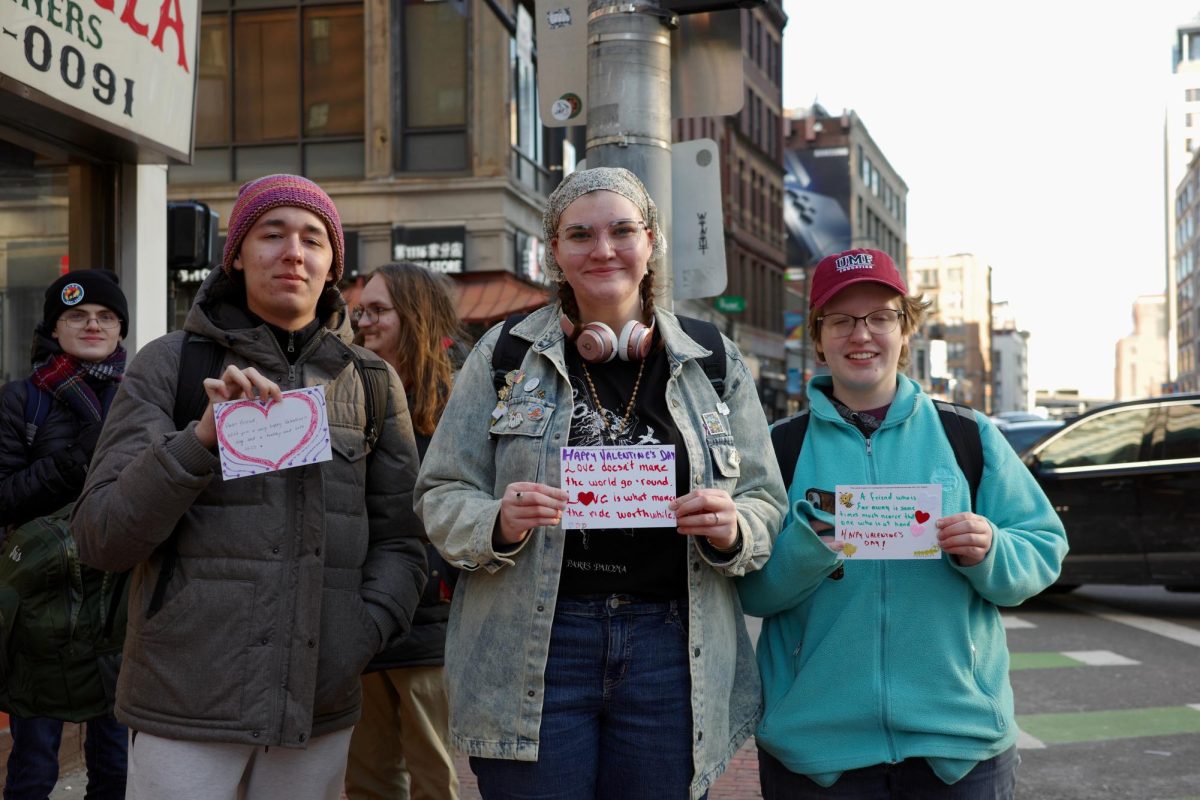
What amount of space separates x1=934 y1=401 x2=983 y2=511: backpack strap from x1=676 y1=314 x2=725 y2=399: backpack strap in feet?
1.90

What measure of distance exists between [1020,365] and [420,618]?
200 metres

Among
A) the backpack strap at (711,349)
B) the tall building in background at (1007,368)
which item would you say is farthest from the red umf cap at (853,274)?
the tall building in background at (1007,368)

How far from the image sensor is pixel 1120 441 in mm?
10078

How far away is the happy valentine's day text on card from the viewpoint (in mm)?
2553

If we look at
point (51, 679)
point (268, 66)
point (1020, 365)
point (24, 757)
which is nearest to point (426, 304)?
point (51, 679)

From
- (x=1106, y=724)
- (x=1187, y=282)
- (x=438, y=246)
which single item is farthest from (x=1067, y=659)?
(x=1187, y=282)

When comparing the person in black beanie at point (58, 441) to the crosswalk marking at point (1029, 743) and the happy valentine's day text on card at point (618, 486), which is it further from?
the crosswalk marking at point (1029, 743)

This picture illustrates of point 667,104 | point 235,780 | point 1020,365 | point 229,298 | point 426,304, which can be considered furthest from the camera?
point 1020,365

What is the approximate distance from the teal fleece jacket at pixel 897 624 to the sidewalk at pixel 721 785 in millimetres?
2468

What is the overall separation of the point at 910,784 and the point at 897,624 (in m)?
0.37

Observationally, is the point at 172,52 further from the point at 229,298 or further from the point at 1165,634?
the point at 1165,634

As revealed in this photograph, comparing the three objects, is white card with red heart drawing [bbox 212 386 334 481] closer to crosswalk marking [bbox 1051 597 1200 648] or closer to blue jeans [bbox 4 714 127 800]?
blue jeans [bbox 4 714 127 800]

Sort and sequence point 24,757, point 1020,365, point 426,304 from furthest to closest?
point 1020,365
point 426,304
point 24,757

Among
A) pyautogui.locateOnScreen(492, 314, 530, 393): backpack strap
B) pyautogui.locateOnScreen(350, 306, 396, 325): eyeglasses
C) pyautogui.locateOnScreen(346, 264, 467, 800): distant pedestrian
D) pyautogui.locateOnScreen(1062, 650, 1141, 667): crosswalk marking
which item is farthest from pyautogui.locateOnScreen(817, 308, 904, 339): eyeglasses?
pyautogui.locateOnScreen(1062, 650, 1141, 667): crosswalk marking
